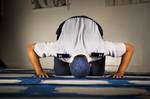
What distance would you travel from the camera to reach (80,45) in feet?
9.50

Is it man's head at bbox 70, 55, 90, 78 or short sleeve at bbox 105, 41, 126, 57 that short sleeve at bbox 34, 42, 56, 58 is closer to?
man's head at bbox 70, 55, 90, 78

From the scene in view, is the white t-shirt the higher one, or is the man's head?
the white t-shirt

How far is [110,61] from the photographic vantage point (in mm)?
5082

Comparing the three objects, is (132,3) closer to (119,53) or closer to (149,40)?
(149,40)

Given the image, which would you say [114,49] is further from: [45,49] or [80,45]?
[45,49]

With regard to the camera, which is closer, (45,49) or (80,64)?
(80,64)

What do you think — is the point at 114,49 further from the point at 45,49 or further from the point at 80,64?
the point at 45,49

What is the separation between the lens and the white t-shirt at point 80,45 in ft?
9.37

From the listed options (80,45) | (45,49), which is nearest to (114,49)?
(80,45)

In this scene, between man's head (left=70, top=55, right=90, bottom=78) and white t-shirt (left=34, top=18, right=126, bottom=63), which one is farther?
white t-shirt (left=34, top=18, right=126, bottom=63)

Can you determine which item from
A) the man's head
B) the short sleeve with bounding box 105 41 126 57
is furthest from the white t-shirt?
the man's head

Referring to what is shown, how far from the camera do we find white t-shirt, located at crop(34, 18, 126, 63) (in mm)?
2855

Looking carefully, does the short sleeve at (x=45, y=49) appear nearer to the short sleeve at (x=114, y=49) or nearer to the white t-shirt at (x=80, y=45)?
the white t-shirt at (x=80, y=45)

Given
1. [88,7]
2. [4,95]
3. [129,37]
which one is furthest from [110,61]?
[4,95]
